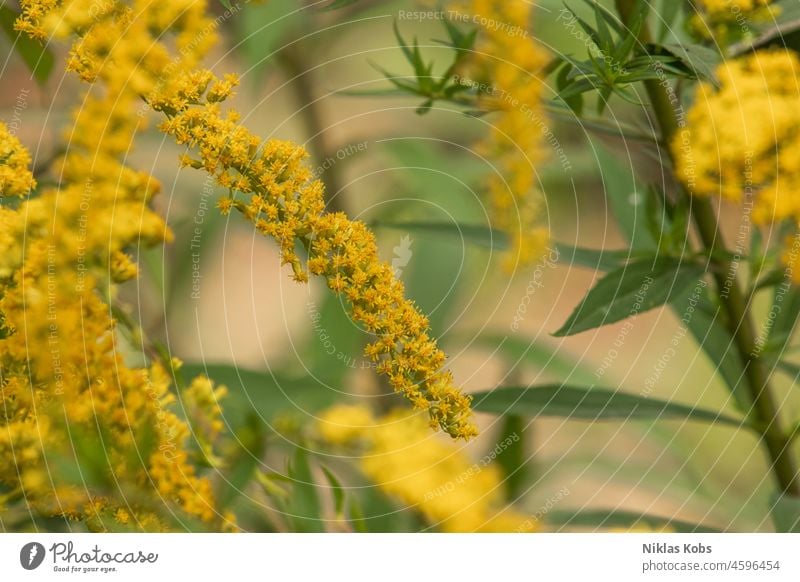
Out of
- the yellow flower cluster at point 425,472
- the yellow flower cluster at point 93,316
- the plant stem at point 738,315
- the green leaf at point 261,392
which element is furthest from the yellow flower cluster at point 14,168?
the plant stem at point 738,315

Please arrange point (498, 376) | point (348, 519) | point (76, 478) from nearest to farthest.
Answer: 1. point (76, 478)
2. point (348, 519)
3. point (498, 376)

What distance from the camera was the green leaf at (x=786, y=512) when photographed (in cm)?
52

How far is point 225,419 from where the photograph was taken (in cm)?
51

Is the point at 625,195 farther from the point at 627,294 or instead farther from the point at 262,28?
the point at 262,28

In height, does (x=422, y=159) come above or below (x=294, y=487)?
above

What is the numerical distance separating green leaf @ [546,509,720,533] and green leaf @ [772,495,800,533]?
46 mm

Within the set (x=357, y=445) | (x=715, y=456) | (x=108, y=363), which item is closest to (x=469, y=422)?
(x=357, y=445)

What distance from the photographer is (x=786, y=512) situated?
0.53m

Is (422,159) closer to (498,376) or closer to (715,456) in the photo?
(498,376)

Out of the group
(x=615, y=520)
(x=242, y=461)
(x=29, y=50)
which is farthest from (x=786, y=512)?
(x=29, y=50)

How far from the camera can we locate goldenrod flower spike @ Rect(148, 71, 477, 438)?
1.45 ft

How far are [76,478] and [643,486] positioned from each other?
1.55 ft
